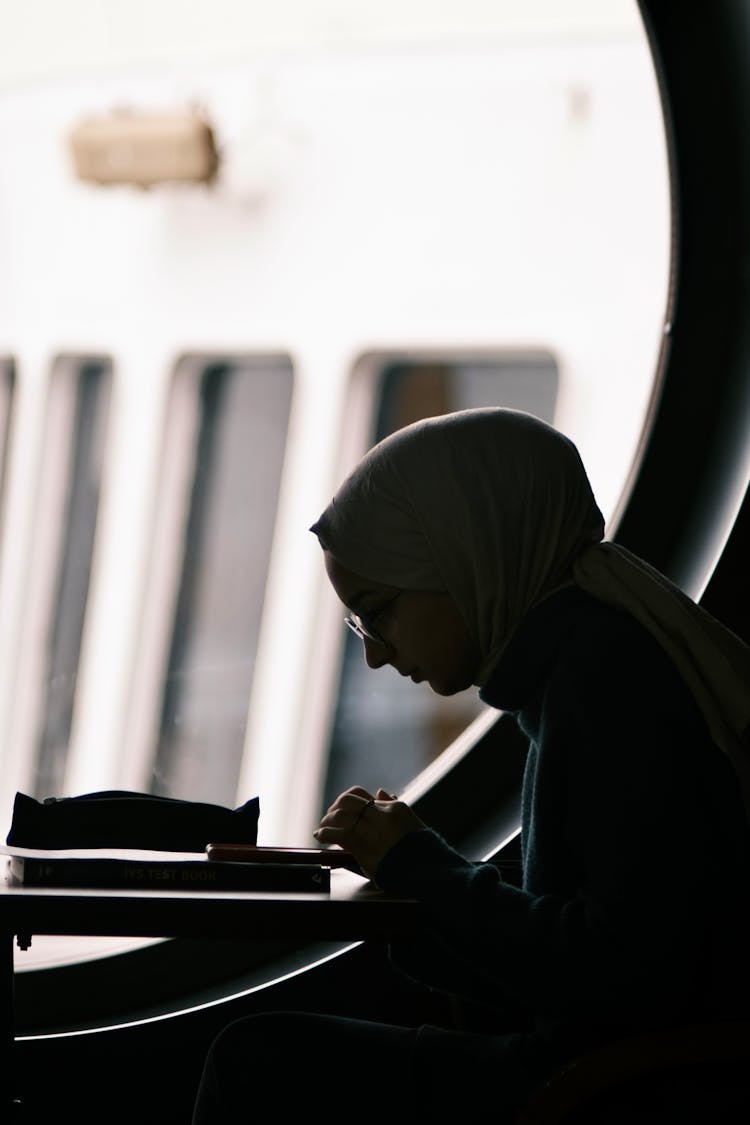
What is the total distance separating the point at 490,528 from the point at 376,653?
0.54 ft

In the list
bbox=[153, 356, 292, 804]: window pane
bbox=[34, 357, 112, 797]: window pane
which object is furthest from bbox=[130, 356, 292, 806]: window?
bbox=[34, 357, 112, 797]: window pane

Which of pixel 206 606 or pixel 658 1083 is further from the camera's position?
pixel 206 606

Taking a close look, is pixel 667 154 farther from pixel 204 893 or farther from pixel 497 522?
pixel 204 893

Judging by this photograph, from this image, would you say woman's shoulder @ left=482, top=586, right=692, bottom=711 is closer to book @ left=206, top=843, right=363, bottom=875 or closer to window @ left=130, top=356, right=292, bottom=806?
book @ left=206, top=843, right=363, bottom=875

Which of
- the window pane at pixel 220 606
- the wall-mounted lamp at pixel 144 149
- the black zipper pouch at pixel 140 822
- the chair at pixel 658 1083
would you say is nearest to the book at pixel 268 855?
the black zipper pouch at pixel 140 822

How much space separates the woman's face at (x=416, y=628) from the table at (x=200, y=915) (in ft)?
0.66

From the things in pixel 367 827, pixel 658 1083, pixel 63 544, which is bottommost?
pixel 63 544

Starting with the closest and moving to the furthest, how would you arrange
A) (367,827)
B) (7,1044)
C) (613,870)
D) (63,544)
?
(613,870) < (367,827) < (7,1044) < (63,544)

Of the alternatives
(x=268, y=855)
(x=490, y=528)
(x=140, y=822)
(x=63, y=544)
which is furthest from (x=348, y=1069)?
(x=63, y=544)

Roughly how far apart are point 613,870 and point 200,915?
0.29 metres

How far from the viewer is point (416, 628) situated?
3.31 feet

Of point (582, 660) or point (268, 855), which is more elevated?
point (582, 660)

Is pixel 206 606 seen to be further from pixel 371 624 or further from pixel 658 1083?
pixel 658 1083

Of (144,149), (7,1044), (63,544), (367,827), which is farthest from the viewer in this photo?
(63,544)
